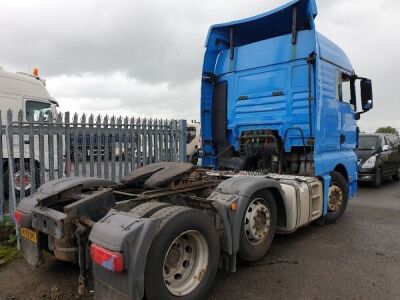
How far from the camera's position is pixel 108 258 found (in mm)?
2537

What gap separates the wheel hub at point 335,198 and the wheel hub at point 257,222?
2097 millimetres

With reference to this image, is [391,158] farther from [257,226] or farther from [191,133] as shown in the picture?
[257,226]

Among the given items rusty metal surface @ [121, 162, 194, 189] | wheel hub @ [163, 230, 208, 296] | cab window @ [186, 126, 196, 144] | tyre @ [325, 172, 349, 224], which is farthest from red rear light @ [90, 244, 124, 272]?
cab window @ [186, 126, 196, 144]

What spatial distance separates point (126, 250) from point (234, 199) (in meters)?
1.47

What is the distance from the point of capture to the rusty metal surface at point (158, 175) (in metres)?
3.83

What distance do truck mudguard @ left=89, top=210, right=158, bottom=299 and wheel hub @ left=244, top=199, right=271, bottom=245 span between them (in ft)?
5.19

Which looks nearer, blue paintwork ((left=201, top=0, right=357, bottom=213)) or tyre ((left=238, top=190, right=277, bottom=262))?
tyre ((left=238, top=190, right=277, bottom=262))

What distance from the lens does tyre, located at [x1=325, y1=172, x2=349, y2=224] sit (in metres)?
5.86

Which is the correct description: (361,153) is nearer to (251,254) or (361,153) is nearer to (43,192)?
(251,254)

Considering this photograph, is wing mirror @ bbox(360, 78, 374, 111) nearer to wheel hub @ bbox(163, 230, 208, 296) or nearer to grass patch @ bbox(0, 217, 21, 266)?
wheel hub @ bbox(163, 230, 208, 296)

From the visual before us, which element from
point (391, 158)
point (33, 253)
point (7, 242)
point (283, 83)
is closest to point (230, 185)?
point (33, 253)

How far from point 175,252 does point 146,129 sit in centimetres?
446

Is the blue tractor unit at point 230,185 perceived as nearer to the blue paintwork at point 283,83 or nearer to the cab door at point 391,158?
the blue paintwork at point 283,83

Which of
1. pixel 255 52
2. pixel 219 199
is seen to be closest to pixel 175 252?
pixel 219 199
